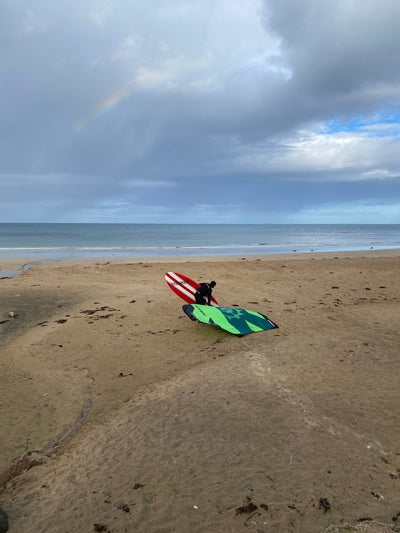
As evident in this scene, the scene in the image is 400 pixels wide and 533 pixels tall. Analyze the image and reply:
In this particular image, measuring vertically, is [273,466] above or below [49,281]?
below

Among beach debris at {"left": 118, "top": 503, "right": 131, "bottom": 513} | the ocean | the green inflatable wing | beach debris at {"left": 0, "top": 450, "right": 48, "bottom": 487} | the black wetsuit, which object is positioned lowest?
beach debris at {"left": 0, "top": 450, "right": 48, "bottom": 487}

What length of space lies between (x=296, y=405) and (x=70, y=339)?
5304 millimetres

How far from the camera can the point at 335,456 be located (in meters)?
3.49

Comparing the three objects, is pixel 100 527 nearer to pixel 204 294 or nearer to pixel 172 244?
pixel 204 294

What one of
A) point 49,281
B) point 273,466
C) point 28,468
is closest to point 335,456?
point 273,466

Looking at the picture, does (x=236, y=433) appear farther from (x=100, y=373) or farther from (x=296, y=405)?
(x=100, y=373)

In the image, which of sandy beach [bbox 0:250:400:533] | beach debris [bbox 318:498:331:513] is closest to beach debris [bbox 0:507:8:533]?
sandy beach [bbox 0:250:400:533]

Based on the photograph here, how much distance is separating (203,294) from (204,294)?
27 mm

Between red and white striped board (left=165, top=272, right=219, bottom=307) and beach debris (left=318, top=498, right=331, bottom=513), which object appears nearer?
beach debris (left=318, top=498, right=331, bottom=513)

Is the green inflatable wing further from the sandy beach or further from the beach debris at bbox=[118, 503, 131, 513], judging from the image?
the beach debris at bbox=[118, 503, 131, 513]

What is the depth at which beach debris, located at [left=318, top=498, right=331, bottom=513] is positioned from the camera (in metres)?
2.81

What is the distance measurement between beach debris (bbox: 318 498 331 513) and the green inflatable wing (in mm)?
4544

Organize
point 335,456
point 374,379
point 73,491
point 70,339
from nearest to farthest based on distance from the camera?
1. point 73,491
2. point 335,456
3. point 374,379
4. point 70,339

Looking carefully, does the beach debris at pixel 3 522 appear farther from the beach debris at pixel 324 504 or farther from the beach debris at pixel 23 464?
the beach debris at pixel 324 504
